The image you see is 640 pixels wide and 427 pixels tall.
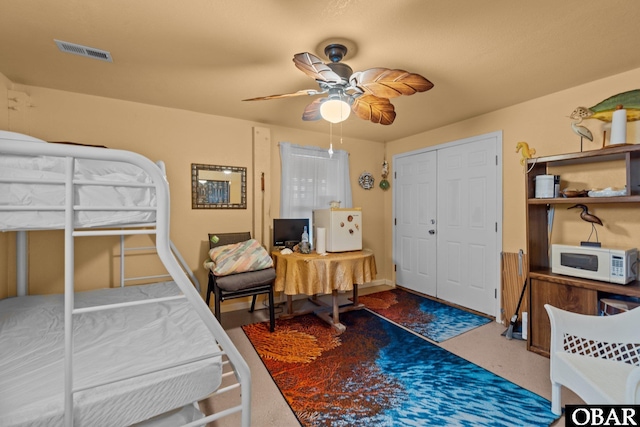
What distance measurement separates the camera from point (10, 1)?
1.49m

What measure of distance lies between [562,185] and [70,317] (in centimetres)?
362

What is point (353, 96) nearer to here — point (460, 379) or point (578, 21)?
point (578, 21)

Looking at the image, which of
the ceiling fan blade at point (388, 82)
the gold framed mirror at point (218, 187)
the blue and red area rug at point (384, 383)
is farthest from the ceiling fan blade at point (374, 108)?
the blue and red area rug at point (384, 383)

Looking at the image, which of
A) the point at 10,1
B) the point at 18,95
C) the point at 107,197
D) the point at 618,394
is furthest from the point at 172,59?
the point at 618,394

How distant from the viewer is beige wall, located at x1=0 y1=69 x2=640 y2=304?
96.9 inches

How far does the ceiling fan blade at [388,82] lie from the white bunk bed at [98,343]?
1.32m

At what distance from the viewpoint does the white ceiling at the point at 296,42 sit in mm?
1554

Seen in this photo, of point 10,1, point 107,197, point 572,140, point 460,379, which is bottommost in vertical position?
point 460,379

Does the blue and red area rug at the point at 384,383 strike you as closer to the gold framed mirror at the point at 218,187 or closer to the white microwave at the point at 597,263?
the white microwave at the point at 597,263

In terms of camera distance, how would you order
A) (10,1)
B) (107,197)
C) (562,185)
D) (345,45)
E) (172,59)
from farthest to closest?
1. (562,185)
2. (172,59)
3. (345,45)
4. (10,1)
5. (107,197)

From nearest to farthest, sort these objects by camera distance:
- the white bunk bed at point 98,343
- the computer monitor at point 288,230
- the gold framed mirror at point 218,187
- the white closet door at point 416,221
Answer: the white bunk bed at point 98,343, the gold framed mirror at point 218,187, the computer monitor at point 288,230, the white closet door at point 416,221

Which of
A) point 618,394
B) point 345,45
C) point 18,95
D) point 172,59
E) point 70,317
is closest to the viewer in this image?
point 70,317

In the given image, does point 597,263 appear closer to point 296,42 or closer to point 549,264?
point 549,264

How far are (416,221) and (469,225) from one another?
2.64 feet
